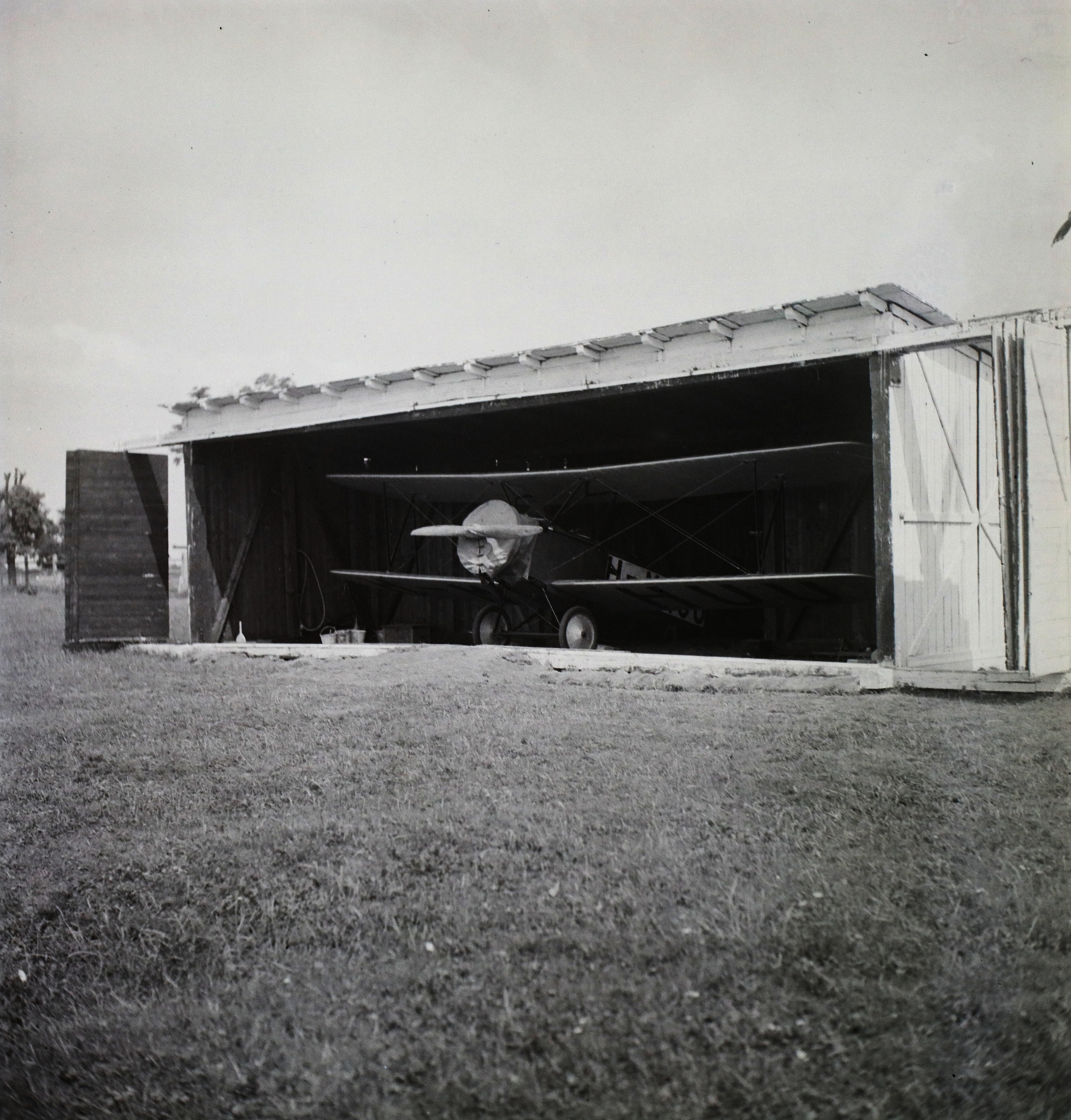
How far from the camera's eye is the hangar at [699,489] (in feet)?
26.2

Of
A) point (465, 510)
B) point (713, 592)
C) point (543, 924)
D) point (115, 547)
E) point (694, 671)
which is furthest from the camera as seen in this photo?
point (465, 510)

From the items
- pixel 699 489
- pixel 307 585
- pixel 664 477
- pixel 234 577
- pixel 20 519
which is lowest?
pixel 307 585

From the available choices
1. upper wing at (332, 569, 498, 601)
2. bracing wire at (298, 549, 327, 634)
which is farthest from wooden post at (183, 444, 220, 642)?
upper wing at (332, 569, 498, 601)

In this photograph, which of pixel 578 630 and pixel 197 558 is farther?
pixel 197 558

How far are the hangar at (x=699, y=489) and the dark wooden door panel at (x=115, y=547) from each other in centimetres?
4

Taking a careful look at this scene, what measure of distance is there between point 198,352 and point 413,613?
451 inches

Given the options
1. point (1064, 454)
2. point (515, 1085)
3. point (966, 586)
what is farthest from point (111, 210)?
point (966, 586)

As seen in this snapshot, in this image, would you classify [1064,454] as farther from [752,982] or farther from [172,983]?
[172,983]

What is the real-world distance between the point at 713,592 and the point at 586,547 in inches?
95.3

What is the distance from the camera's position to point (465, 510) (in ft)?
58.2

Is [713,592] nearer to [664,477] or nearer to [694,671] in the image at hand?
[664,477]

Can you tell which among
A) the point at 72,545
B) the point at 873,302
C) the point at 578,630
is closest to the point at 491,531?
the point at 578,630

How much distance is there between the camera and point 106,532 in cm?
1430

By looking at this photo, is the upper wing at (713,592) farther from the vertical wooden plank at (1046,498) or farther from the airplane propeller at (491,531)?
the vertical wooden plank at (1046,498)
